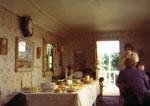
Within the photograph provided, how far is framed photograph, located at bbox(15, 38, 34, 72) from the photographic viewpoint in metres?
5.03

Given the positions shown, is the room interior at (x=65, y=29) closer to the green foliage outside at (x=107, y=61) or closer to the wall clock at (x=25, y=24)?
the wall clock at (x=25, y=24)

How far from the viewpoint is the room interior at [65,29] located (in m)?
4.65

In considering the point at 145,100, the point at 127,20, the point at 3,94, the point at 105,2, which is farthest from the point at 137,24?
the point at 3,94

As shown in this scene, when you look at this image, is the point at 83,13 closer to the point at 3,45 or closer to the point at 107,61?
the point at 3,45

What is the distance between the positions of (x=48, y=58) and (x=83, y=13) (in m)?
2.28

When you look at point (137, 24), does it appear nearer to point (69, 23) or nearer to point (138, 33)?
point (138, 33)

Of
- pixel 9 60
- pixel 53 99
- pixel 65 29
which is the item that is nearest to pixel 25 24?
pixel 9 60

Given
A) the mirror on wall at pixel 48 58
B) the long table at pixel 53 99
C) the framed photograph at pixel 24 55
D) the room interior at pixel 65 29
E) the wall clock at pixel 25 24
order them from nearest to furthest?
the long table at pixel 53 99 → the room interior at pixel 65 29 → the framed photograph at pixel 24 55 → the wall clock at pixel 25 24 → the mirror on wall at pixel 48 58

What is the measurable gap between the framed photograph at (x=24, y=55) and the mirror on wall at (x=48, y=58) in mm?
1139

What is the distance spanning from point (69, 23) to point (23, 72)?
3121 millimetres

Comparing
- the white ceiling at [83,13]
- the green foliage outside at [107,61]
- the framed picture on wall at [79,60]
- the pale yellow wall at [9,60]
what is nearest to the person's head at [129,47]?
the white ceiling at [83,13]

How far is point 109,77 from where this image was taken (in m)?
11.6

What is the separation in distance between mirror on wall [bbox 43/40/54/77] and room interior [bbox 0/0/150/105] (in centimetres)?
13

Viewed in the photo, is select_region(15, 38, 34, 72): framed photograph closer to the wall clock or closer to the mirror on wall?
the wall clock
